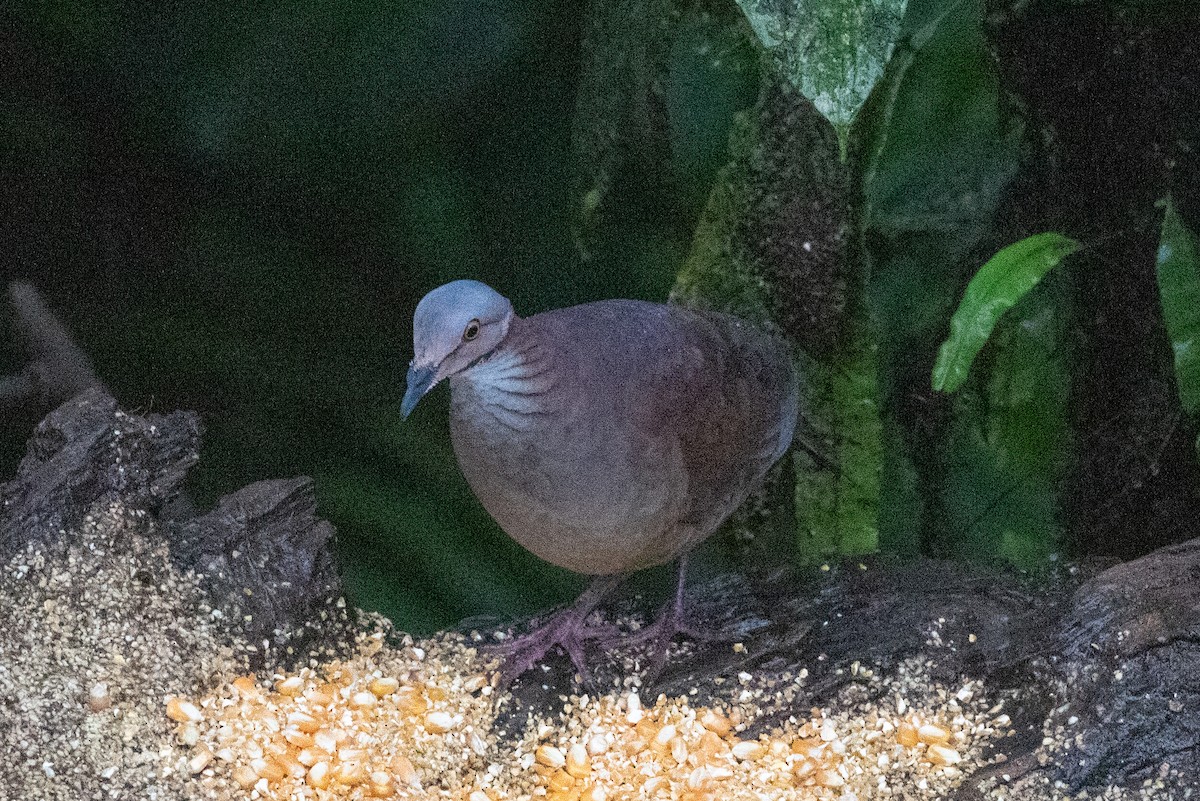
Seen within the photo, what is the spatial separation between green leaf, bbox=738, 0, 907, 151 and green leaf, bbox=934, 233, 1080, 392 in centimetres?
46

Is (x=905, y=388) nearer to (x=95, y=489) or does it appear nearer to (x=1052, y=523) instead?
(x=1052, y=523)

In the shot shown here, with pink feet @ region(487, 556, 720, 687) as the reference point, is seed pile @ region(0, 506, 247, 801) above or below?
above

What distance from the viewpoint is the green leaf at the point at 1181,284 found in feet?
9.07

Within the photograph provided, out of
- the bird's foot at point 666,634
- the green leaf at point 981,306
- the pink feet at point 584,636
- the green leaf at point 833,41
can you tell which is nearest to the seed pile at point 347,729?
the pink feet at point 584,636

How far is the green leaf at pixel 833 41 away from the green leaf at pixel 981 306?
456mm

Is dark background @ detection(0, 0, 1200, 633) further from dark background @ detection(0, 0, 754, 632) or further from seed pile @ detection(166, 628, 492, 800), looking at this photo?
seed pile @ detection(166, 628, 492, 800)

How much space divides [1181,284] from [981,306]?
520 mm

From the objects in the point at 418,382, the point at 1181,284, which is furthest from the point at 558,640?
the point at 1181,284

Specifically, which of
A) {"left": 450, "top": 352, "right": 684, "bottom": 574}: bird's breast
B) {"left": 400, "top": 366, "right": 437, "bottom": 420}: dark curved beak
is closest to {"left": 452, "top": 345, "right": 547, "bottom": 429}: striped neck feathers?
{"left": 450, "top": 352, "right": 684, "bottom": 574}: bird's breast

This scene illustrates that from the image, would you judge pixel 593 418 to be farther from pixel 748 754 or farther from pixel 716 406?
pixel 748 754

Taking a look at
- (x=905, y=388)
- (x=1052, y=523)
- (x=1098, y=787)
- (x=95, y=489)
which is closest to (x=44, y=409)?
(x=95, y=489)

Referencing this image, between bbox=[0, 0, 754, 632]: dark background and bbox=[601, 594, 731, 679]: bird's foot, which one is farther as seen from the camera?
bbox=[601, 594, 731, 679]: bird's foot

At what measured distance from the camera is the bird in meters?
2.40

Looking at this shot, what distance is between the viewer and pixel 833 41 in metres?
2.64
